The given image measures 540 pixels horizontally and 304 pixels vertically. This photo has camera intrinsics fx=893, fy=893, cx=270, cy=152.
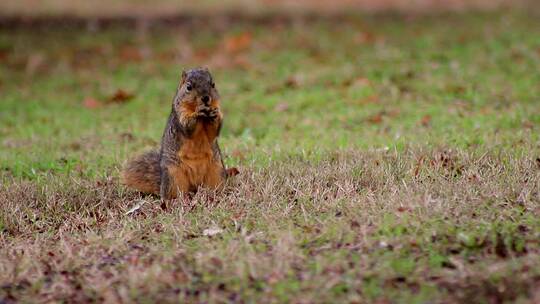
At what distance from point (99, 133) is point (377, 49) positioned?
486 cm

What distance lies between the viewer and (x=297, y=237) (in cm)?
524

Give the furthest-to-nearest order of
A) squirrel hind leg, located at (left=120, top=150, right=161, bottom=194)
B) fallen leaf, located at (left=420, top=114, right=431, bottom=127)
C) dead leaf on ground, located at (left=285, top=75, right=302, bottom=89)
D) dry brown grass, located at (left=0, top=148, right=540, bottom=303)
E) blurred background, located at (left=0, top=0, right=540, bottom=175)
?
dead leaf on ground, located at (left=285, top=75, right=302, bottom=89) → fallen leaf, located at (left=420, top=114, right=431, bottom=127) → blurred background, located at (left=0, top=0, right=540, bottom=175) → squirrel hind leg, located at (left=120, top=150, right=161, bottom=194) → dry brown grass, located at (left=0, top=148, right=540, bottom=303)

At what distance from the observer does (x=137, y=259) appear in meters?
5.10

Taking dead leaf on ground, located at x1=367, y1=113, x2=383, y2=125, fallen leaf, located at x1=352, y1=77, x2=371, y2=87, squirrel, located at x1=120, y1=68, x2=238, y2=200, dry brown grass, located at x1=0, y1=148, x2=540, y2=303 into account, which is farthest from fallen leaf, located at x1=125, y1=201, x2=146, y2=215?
fallen leaf, located at x1=352, y1=77, x2=371, y2=87

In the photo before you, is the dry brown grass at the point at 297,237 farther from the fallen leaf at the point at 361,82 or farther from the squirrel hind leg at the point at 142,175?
the fallen leaf at the point at 361,82

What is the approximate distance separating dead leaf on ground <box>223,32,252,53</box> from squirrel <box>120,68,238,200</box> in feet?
23.2

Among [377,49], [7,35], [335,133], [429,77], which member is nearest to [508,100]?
[429,77]

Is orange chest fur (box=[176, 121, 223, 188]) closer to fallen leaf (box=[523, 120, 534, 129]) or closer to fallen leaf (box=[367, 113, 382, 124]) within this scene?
fallen leaf (box=[367, 113, 382, 124])

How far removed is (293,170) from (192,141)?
3.14ft

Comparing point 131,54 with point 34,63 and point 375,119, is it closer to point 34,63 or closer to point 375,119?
point 34,63

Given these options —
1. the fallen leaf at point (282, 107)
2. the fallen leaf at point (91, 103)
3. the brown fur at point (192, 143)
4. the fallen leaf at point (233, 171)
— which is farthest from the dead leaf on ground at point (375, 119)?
the fallen leaf at point (91, 103)

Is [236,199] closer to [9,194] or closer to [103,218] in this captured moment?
[103,218]

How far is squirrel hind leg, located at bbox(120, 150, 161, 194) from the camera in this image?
6.55 m

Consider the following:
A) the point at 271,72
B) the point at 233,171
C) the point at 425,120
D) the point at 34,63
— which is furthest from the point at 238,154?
the point at 34,63
